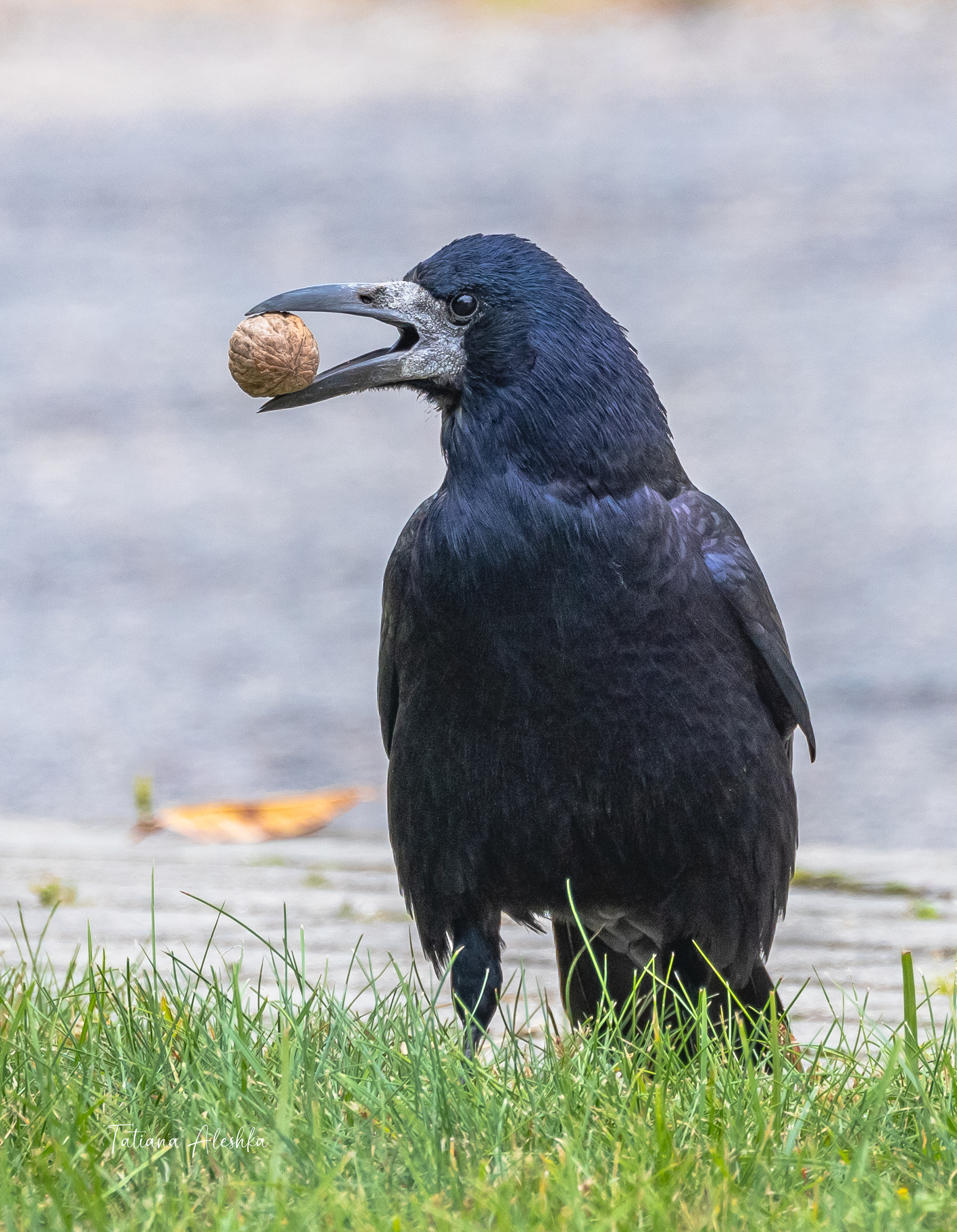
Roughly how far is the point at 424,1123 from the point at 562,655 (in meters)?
0.91

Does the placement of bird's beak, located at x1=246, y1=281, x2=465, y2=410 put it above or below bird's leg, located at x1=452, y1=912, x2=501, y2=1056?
above

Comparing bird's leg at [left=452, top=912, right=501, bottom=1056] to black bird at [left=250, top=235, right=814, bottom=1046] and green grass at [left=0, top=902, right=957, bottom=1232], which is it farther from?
green grass at [left=0, top=902, right=957, bottom=1232]

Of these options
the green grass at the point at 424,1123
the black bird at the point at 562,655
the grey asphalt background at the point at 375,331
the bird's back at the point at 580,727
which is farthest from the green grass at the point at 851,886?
the green grass at the point at 424,1123

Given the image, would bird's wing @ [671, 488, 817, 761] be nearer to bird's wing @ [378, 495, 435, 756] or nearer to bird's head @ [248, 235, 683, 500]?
bird's head @ [248, 235, 683, 500]

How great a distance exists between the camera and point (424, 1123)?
2467 millimetres

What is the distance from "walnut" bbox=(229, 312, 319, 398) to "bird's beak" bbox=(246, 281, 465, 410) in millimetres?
23

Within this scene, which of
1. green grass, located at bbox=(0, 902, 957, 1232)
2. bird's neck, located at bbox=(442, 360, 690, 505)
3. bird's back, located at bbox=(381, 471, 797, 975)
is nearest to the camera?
green grass, located at bbox=(0, 902, 957, 1232)

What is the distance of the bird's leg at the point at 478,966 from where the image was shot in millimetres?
3299

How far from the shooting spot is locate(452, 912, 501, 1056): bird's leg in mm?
3299

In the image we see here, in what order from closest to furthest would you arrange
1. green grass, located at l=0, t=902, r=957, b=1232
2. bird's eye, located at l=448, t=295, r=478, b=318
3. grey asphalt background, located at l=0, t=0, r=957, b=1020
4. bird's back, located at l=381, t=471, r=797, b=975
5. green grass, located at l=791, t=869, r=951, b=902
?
green grass, located at l=0, t=902, r=957, b=1232 → bird's back, located at l=381, t=471, r=797, b=975 → bird's eye, located at l=448, t=295, r=478, b=318 → green grass, located at l=791, t=869, r=951, b=902 → grey asphalt background, located at l=0, t=0, r=957, b=1020

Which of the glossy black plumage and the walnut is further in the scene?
the walnut

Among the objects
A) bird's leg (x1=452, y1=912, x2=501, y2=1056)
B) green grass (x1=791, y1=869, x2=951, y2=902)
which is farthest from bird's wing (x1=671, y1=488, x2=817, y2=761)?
green grass (x1=791, y1=869, x2=951, y2=902)

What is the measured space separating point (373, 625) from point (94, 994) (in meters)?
3.79

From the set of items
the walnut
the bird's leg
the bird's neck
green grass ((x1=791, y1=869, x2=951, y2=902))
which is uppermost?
the walnut
